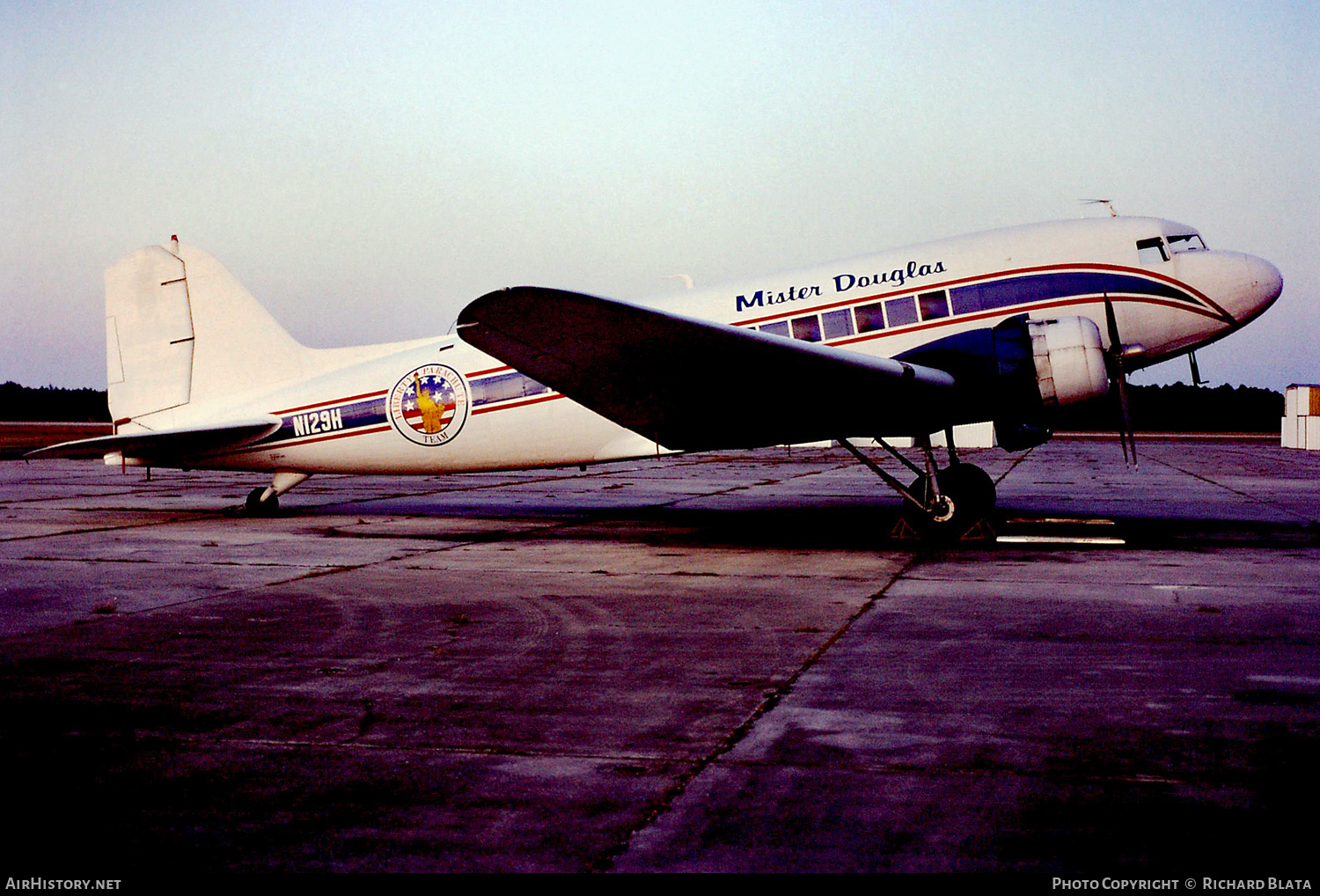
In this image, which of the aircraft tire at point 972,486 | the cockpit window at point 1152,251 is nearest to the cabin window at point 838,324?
the aircraft tire at point 972,486

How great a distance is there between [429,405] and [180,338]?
14.0 ft

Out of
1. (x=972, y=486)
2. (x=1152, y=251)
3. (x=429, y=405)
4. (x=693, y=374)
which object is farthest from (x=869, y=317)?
(x=429, y=405)

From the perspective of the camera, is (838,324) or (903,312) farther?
(838,324)

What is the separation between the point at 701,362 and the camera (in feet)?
39.4

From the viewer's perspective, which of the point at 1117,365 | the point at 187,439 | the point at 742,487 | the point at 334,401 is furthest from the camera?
the point at 742,487

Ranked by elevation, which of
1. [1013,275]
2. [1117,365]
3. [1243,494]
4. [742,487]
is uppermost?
[1013,275]

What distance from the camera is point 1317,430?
48906 mm

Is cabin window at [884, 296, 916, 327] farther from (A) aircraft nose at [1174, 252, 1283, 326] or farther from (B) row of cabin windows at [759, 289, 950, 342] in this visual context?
(A) aircraft nose at [1174, 252, 1283, 326]

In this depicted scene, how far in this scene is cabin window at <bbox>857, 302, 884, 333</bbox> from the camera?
46.4ft

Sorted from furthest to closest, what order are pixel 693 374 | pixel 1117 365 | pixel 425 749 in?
pixel 1117 365 → pixel 693 374 → pixel 425 749

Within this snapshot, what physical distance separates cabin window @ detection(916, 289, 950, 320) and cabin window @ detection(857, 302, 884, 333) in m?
0.50

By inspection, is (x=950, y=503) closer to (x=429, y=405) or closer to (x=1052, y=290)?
(x=1052, y=290)

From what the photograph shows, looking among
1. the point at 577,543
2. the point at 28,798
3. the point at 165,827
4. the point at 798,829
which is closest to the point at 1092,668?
the point at 798,829

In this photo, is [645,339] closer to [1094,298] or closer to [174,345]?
[1094,298]
